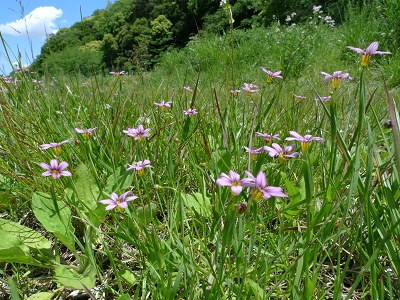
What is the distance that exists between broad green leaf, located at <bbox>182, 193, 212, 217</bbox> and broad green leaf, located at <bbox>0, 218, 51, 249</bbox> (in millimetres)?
439

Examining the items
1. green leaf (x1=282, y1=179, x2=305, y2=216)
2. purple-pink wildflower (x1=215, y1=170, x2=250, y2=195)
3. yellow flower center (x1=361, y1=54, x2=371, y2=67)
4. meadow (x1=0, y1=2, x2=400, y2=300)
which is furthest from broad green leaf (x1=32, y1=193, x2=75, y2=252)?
yellow flower center (x1=361, y1=54, x2=371, y2=67)

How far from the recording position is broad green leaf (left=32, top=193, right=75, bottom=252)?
1015mm

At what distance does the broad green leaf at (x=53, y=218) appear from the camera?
101 cm

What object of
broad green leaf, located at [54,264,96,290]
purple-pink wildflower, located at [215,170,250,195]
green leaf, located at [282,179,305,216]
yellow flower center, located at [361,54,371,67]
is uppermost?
yellow flower center, located at [361,54,371,67]

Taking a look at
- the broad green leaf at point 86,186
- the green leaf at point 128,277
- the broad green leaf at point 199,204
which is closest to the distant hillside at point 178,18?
the broad green leaf at point 86,186

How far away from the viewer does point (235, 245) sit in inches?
33.9

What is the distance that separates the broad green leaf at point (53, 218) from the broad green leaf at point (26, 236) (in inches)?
2.6

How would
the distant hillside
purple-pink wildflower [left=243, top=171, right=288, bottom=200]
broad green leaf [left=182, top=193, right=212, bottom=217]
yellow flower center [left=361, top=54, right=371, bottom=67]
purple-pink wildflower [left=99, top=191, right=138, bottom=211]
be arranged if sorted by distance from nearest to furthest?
1. purple-pink wildflower [left=243, top=171, right=288, bottom=200]
2. purple-pink wildflower [left=99, top=191, right=138, bottom=211]
3. yellow flower center [left=361, top=54, right=371, bottom=67]
4. broad green leaf [left=182, top=193, right=212, bottom=217]
5. the distant hillside

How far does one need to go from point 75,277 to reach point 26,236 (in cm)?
31

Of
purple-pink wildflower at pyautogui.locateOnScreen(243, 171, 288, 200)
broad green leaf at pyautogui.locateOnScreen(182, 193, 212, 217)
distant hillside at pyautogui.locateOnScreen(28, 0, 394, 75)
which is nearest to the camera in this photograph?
purple-pink wildflower at pyautogui.locateOnScreen(243, 171, 288, 200)

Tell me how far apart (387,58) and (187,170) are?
4.87 meters

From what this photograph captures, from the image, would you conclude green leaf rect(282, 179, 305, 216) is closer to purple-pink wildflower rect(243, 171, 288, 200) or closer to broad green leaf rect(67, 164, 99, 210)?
purple-pink wildflower rect(243, 171, 288, 200)

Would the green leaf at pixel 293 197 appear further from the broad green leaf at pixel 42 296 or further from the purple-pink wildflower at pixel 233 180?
the broad green leaf at pixel 42 296

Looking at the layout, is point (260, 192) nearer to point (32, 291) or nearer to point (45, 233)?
point (32, 291)
